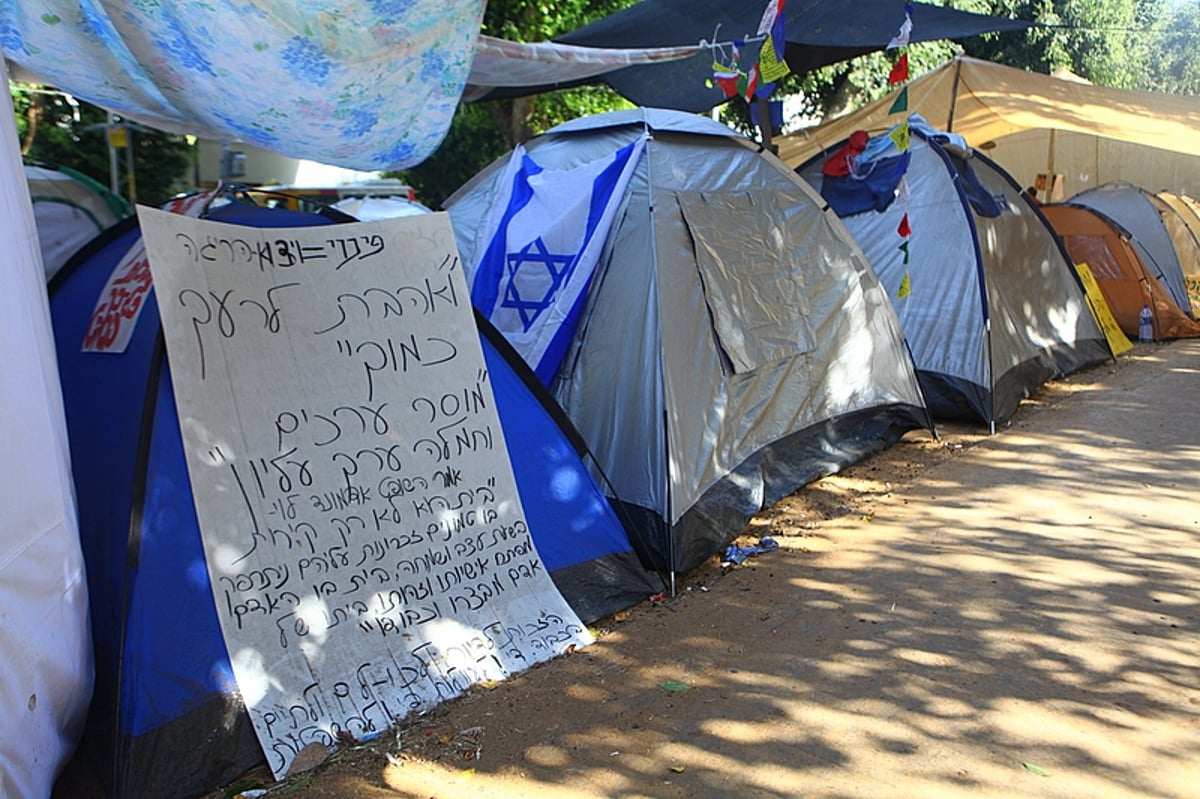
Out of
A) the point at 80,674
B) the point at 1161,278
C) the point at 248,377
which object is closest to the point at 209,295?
the point at 248,377

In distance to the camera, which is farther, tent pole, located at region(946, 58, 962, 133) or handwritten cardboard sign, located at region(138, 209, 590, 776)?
tent pole, located at region(946, 58, 962, 133)

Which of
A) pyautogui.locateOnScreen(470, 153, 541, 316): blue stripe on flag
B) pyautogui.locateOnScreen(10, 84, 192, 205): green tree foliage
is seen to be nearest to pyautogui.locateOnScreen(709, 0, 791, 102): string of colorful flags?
pyautogui.locateOnScreen(470, 153, 541, 316): blue stripe on flag

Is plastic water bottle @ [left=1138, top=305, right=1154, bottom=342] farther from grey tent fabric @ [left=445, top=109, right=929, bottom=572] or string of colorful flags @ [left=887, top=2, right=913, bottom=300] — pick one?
grey tent fabric @ [left=445, top=109, right=929, bottom=572]

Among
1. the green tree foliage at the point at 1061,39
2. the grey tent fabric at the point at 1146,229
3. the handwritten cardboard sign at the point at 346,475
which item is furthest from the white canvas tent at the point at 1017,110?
the green tree foliage at the point at 1061,39

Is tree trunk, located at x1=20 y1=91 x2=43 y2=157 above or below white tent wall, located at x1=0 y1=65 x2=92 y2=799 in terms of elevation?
above

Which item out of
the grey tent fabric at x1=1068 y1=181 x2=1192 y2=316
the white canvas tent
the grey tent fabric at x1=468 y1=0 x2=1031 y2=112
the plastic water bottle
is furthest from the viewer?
the grey tent fabric at x1=1068 y1=181 x2=1192 y2=316

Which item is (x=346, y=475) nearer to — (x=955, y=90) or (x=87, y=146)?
(x=955, y=90)

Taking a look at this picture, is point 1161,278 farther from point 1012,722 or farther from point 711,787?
point 711,787

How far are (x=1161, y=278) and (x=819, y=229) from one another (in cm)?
762

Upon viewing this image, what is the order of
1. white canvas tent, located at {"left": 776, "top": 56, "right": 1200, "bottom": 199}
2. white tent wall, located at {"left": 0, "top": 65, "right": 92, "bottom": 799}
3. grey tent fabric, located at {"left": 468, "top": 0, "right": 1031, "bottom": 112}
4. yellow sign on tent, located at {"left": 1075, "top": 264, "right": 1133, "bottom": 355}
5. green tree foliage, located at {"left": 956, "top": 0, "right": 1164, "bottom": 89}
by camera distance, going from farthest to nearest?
1. green tree foliage, located at {"left": 956, "top": 0, "right": 1164, "bottom": 89}
2. yellow sign on tent, located at {"left": 1075, "top": 264, "right": 1133, "bottom": 355}
3. white canvas tent, located at {"left": 776, "top": 56, "right": 1200, "bottom": 199}
4. grey tent fabric, located at {"left": 468, "top": 0, "right": 1031, "bottom": 112}
5. white tent wall, located at {"left": 0, "top": 65, "right": 92, "bottom": 799}

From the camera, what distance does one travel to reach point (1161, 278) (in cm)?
1189

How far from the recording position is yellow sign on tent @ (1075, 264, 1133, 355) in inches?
390

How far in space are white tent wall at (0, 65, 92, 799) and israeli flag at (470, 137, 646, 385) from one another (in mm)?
2468

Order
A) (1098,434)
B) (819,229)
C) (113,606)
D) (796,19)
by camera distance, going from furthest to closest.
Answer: (796,19), (1098,434), (819,229), (113,606)
